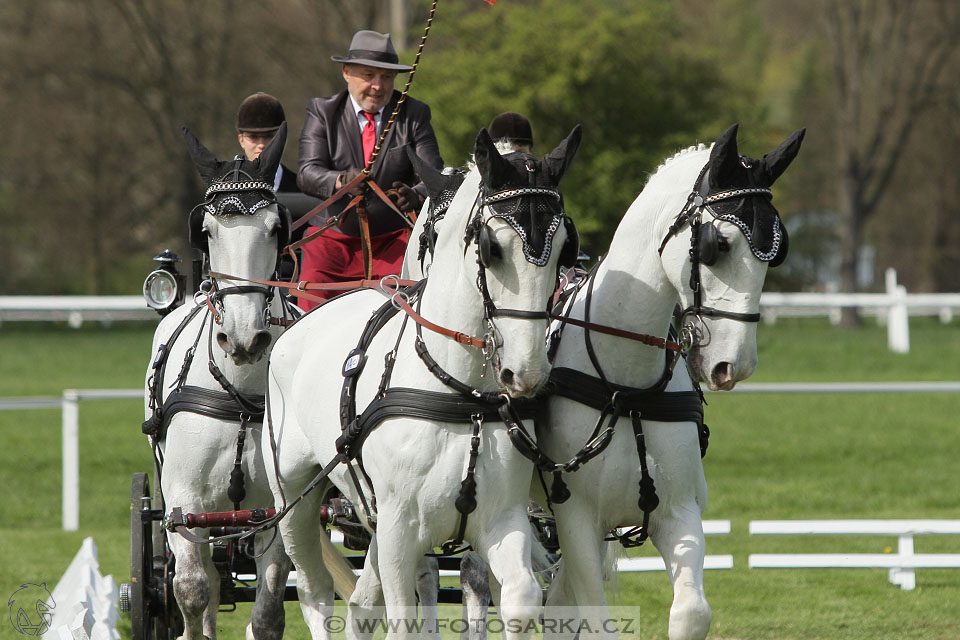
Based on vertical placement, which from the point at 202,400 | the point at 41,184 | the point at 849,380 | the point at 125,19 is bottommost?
the point at 202,400

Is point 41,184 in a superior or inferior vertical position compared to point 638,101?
superior

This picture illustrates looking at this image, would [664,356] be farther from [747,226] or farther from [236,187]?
[236,187]

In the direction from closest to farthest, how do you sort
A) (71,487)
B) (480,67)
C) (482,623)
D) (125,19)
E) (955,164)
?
(482,623), (71,487), (480,67), (125,19), (955,164)

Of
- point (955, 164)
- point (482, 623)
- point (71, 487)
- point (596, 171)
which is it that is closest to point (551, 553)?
point (482, 623)

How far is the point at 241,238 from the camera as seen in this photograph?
480 centimetres

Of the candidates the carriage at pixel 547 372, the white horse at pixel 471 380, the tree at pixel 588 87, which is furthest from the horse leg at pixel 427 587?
the tree at pixel 588 87

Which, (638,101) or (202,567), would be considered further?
(638,101)

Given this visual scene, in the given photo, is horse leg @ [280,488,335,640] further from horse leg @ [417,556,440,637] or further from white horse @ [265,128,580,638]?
white horse @ [265,128,580,638]

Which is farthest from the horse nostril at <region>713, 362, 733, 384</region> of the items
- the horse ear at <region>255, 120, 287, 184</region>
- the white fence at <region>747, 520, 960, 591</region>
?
the white fence at <region>747, 520, 960, 591</region>

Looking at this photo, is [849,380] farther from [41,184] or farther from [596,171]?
[41,184]

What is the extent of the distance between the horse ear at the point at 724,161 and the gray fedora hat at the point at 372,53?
2197 millimetres

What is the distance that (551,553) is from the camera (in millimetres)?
5598

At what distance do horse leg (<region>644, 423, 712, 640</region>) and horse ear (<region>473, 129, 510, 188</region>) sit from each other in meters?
1.00

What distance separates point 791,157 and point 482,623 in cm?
215
